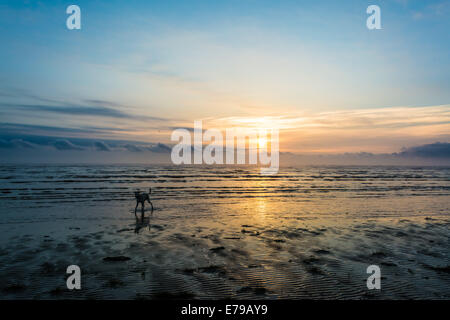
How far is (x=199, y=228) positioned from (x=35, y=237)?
24.2 ft

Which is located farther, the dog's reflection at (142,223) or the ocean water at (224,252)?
the dog's reflection at (142,223)

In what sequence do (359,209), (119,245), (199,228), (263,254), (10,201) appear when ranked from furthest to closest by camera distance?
(10,201) < (359,209) < (199,228) < (119,245) < (263,254)

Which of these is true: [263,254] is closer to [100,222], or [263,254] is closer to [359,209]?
[100,222]

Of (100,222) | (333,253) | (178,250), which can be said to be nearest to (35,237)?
(100,222)

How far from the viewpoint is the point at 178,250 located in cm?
1017

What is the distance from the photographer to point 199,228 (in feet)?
45.5

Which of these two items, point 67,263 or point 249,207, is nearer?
point 67,263

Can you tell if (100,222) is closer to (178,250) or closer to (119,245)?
(119,245)

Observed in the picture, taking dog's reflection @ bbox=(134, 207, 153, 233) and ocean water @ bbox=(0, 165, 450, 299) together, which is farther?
dog's reflection @ bbox=(134, 207, 153, 233)

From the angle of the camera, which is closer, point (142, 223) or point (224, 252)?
point (224, 252)
